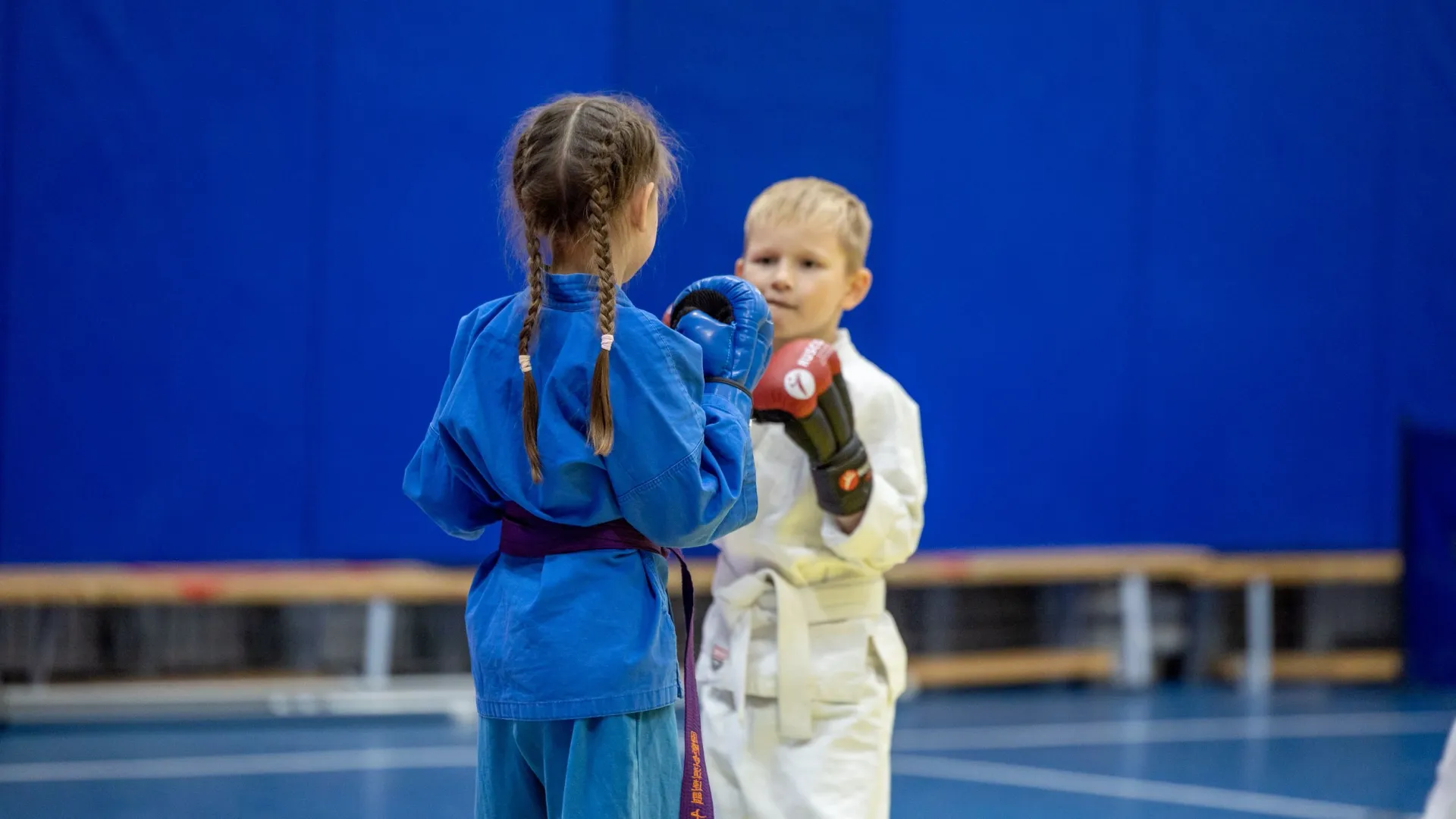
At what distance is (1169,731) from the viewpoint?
5.68m

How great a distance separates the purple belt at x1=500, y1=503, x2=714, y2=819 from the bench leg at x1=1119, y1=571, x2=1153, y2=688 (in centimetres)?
515

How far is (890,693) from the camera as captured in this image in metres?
2.59

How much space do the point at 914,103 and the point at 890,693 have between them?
14.2 ft

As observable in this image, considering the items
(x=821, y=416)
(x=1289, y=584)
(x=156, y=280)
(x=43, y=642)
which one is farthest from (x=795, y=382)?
(x=1289, y=584)

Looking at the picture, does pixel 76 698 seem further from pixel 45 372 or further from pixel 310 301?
pixel 310 301

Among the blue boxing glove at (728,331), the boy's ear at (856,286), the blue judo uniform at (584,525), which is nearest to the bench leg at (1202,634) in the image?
the boy's ear at (856,286)

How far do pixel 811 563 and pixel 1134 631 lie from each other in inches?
183

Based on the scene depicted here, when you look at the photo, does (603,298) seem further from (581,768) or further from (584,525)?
(581,768)

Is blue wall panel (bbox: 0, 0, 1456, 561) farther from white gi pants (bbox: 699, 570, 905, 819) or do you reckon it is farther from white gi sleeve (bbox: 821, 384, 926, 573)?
white gi pants (bbox: 699, 570, 905, 819)

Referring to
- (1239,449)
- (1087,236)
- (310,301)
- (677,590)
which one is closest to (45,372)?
(310,301)

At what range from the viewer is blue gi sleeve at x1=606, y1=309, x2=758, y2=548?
1.71 m

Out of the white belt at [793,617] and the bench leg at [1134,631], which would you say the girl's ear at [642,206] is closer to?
the white belt at [793,617]

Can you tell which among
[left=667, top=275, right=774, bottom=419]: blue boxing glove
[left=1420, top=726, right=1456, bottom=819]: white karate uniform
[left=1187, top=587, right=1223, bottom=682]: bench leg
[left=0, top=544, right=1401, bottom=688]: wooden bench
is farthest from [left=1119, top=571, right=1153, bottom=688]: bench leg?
[left=667, top=275, right=774, bottom=419]: blue boxing glove

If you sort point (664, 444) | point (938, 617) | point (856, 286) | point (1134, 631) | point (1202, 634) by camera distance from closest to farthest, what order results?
1. point (664, 444)
2. point (856, 286)
3. point (938, 617)
4. point (1134, 631)
5. point (1202, 634)
